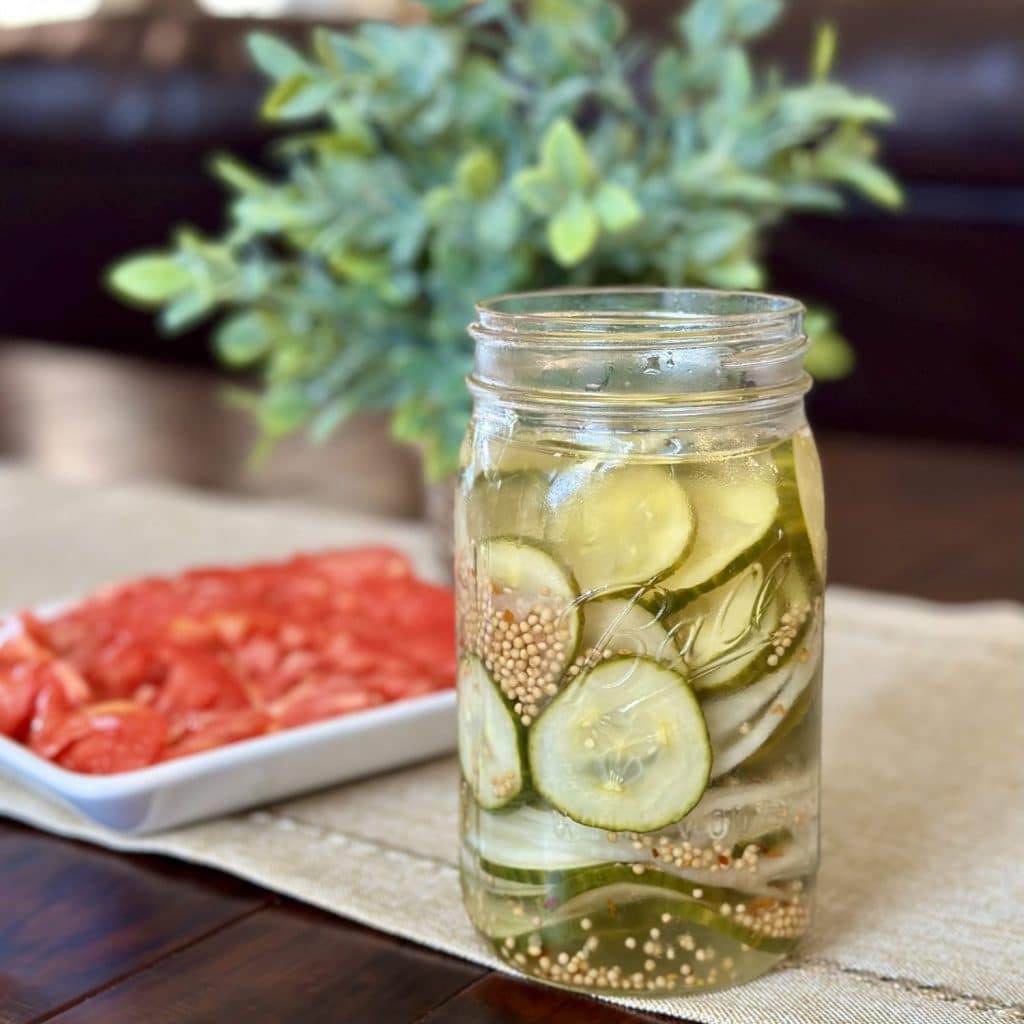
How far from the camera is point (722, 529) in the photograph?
0.54m

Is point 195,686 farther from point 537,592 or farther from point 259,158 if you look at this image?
point 259,158

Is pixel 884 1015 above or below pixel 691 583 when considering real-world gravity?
below

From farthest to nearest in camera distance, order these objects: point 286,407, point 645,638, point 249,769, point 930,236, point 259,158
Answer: point 259,158, point 930,236, point 286,407, point 249,769, point 645,638

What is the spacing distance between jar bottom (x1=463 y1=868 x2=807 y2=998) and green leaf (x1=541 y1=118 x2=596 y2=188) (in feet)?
1.48

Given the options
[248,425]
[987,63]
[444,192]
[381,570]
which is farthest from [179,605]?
[987,63]

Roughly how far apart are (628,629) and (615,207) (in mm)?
398

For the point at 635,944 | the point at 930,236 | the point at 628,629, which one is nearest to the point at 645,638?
the point at 628,629

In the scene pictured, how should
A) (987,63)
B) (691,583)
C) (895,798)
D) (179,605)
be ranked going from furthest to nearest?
(987,63)
(179,605)
(895,798)
(691,583)

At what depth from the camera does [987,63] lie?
1896mm

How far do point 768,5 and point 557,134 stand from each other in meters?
0.19

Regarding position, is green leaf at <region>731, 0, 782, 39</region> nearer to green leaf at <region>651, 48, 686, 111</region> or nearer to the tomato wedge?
green leaf at <region>651, 48, 686, 111</region>

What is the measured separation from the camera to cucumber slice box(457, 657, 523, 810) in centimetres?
56

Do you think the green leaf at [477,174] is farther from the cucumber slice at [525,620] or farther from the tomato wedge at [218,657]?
the cucumber slice at [525,620]

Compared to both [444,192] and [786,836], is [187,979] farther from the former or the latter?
[444,192]
